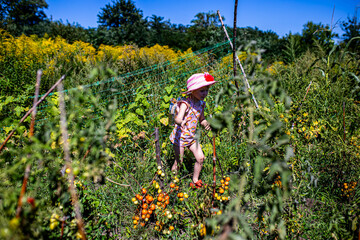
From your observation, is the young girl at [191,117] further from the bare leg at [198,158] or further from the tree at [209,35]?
the tree at [209,35]

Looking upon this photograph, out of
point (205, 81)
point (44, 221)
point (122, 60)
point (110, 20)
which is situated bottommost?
point (44, 221)

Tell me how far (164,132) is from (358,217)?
2070mm

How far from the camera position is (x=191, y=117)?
2.24 meters

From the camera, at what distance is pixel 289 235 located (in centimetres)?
152

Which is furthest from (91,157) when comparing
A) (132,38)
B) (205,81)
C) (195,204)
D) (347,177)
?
(132,38)

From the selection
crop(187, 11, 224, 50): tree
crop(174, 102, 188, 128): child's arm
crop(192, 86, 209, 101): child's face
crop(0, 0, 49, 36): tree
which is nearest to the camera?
crop(174, 102, 188, 128): child's arm

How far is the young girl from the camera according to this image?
2096mm

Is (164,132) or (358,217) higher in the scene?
(164,132)

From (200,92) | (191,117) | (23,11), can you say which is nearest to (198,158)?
(191,117)

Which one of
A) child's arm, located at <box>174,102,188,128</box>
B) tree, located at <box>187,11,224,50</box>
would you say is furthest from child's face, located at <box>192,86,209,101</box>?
tree, located at <box>187,11,224,50</box>

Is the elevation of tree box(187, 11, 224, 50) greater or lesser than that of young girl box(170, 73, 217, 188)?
greater

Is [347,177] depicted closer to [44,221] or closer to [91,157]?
[91,157]

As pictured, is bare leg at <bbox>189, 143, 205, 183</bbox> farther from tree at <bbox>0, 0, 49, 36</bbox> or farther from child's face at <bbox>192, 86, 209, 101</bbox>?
tree at <bbox>0, 0, 49, 36</bbox>

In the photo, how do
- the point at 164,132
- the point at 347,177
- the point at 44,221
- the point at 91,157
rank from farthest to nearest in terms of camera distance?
the point at 164,132
the point at 347,177
the point at 44,221
the point at 91,157
